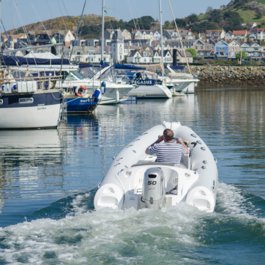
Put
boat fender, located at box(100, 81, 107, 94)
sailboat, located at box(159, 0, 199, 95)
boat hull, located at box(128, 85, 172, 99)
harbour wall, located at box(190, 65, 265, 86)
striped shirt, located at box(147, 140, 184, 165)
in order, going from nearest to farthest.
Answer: striped shirt, located at box(147, 140, 184, 165) → boat fender, located at box(100, 81, 107, 94) → boat hull, located at box(128, 85, 172, 99) → sailboat, located at box(159, 0, 199, 95) → harbour wall, located at box(190, 65, 265, 86)

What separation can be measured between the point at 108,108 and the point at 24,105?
14947 millimetres

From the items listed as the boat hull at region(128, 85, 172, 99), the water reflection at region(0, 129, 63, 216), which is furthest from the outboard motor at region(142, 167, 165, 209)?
the boat hull at region(128, 85, 172, 99)

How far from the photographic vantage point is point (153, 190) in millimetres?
11625

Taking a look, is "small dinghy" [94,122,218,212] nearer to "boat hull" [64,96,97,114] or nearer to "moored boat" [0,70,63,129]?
"moored boat" [0,70,63,129]

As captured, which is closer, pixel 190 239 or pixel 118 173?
pixel 190 239

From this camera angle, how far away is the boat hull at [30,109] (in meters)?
27.9

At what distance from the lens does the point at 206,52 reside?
179m

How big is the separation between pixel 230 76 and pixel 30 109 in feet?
224

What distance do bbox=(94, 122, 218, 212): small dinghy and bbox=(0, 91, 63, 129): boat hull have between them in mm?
13574

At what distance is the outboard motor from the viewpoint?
11625 mm

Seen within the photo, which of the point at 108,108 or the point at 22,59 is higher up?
the point at 22,59

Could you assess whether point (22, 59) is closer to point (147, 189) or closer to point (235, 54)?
point (147, 189)

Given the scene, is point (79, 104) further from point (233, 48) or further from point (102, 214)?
point (233, 48)

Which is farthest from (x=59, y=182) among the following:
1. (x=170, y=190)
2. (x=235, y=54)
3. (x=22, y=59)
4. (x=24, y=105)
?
(x=235, y=54)
